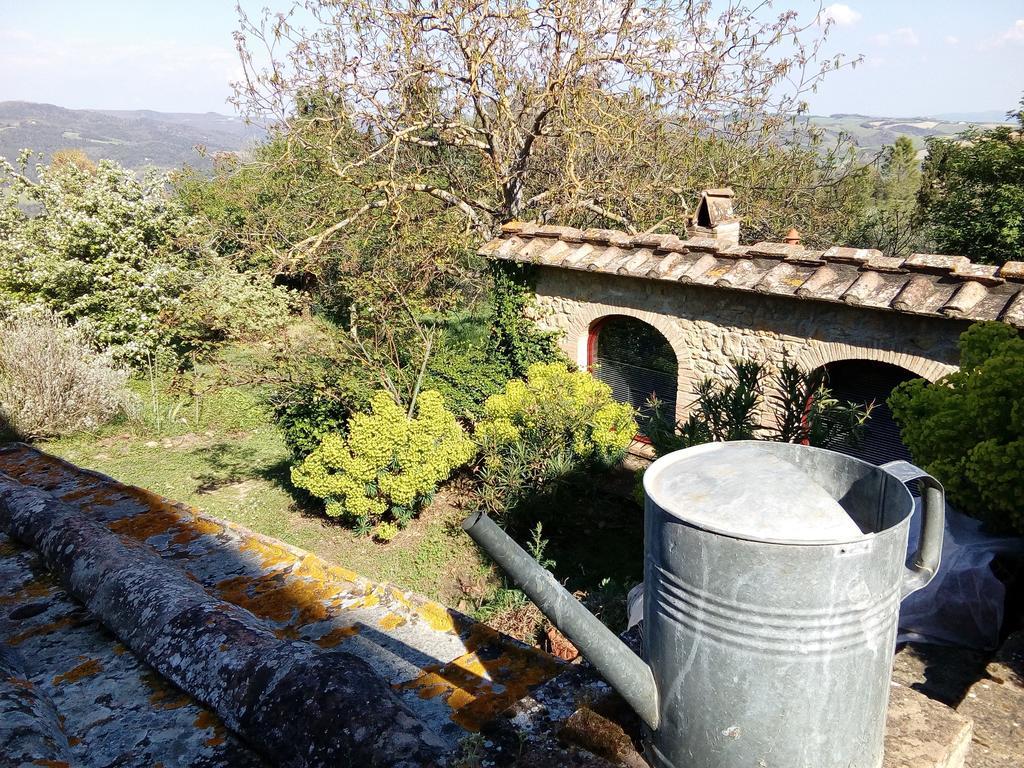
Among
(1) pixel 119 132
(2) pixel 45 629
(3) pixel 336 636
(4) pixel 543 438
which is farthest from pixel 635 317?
(1) pixel 119 132

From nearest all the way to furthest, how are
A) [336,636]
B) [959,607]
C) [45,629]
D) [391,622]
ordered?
1. [45,629]
2. [336,636]
3. [391,622]
4. [959,607]

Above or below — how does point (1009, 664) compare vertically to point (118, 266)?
below

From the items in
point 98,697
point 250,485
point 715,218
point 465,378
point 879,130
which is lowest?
point 250,485

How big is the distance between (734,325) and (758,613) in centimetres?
687

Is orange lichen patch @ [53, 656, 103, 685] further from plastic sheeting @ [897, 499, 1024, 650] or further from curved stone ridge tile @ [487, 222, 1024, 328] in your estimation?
curved stone ridge tile @ [487, 222, 1024, 328]

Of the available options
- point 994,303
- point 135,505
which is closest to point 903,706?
point 135,505

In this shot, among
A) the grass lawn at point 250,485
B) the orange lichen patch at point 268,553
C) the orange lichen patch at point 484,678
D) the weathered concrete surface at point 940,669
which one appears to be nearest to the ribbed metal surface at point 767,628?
the orange lichen patch at point 484,678

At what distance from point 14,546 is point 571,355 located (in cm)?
714

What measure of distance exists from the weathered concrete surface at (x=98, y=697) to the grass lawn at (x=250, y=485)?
396 cm

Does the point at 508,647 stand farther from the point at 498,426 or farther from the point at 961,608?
the point at 498,426

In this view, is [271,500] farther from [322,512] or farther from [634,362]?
[634,362]

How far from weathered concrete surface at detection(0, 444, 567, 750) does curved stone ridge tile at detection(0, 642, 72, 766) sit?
0.82 meters

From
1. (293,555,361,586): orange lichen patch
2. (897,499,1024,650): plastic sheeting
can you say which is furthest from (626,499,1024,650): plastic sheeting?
(293,555,361,586): orange lichen patch

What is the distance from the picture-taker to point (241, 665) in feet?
6.27
